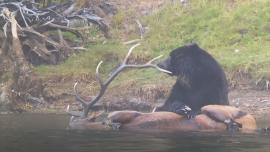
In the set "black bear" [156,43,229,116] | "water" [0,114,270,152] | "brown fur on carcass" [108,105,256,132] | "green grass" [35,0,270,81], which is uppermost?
"green grass" [35,0,270,81]

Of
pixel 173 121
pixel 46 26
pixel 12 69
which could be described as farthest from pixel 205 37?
pixel 173 121

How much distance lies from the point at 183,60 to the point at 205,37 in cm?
762

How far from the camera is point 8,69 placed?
15.8 metres

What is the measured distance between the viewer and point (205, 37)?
63.0 feet

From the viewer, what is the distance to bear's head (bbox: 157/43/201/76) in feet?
37.9

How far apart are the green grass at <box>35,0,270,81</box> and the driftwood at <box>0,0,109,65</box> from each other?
1.20 ft

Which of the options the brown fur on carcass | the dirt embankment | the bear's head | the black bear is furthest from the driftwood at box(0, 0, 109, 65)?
the brown fur on carcass

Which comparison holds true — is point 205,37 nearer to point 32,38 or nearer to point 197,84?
point 32,38

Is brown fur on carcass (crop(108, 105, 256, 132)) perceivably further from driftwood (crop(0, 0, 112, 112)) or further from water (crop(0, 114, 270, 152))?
driftwood (crop(0, 0, 112, 112))

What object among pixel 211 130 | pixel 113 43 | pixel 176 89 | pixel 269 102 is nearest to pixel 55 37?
pixel 113 43

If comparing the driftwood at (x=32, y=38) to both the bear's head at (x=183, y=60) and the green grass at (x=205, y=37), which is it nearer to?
the green grass at (x=205, y=37)

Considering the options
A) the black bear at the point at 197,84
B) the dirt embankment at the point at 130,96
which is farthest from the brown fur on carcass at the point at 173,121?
the dirt embankment at the point at 130,96

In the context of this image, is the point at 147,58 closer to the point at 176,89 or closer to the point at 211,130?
the point at 176,89

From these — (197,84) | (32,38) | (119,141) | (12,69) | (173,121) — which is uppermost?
(32,38)
